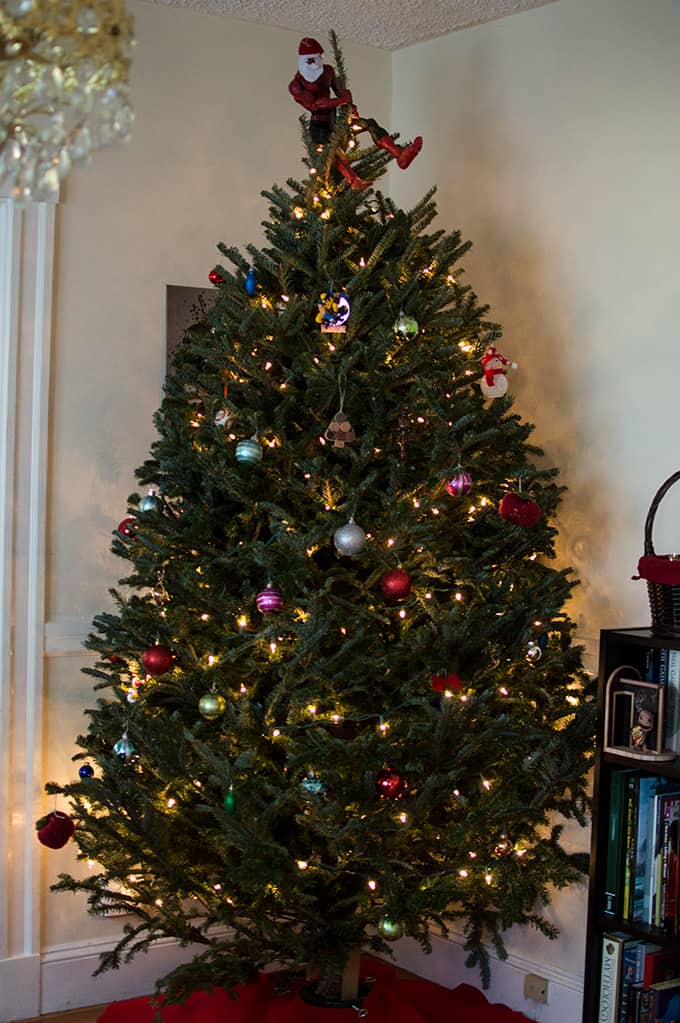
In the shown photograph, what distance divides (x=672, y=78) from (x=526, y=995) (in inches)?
98.6

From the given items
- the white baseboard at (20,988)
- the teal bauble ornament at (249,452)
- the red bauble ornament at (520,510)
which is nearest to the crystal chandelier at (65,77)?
the teal bauble ornament at (249,452)

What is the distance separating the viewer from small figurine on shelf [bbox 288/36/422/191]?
278 centimetres

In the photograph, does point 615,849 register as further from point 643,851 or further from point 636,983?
point 636,983

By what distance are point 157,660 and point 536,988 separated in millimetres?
1541

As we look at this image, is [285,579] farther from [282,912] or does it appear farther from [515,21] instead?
[515,21]

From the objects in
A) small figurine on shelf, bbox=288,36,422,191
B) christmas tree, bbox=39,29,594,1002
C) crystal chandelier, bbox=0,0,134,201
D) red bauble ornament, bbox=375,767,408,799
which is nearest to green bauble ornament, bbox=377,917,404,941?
christmas tree, bbox=39,29,594,1002

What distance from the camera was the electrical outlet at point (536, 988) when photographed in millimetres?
3271

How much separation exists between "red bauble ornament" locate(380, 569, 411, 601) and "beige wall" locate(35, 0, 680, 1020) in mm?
853

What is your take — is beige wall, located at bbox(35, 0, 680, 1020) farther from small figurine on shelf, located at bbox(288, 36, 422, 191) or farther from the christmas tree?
small figurine on shelf, located at bbox(288, 36, 422, 191)

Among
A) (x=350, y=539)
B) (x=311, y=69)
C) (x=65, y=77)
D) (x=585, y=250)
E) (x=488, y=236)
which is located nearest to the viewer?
(x=65, y=77)

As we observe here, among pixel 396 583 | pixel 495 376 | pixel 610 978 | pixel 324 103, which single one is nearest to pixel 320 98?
pixel 324 103

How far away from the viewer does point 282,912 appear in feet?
8.68

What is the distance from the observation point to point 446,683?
2.53 m

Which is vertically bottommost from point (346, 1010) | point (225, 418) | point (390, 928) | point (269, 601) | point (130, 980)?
point (130, 980)
